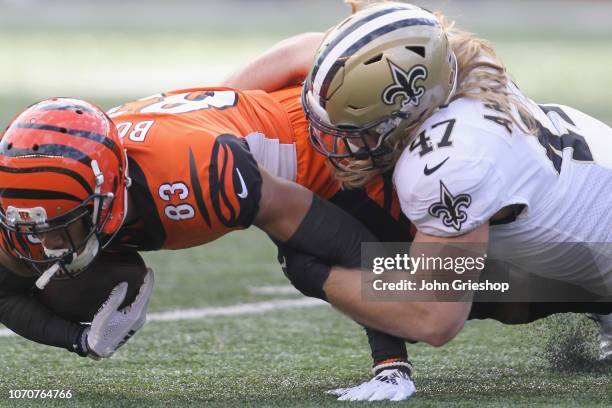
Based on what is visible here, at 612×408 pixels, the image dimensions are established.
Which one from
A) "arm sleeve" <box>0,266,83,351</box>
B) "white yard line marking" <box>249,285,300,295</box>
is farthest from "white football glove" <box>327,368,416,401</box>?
"white yard line marking" <box>249,285,300,295</box>

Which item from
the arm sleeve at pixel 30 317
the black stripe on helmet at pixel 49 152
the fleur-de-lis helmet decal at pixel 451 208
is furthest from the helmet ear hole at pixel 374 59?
the arm sleeve at pixel 30 317

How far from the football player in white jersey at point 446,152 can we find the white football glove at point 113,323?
664mm

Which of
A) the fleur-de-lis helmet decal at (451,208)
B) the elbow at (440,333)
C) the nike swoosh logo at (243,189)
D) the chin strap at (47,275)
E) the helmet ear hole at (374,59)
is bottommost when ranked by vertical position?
the elbow at (440,333)

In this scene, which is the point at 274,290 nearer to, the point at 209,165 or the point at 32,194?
the point at 209,165

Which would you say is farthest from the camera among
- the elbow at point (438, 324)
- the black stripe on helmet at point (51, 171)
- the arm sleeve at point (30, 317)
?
the arm sleeve at point (30, 317)

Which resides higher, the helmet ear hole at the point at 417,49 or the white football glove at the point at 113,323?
the helmet ear hole at the point at 417,49

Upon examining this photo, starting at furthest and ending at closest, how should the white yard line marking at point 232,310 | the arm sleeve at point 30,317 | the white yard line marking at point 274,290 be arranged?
1. the white yard line marking at point 274,290
2. the white yard line marking at point 232,310
3. the arm sleeve at point 30,317

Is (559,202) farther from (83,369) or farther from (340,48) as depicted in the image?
(83,369)

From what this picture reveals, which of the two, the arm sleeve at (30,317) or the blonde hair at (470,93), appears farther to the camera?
the arm sleeve at (30,317)

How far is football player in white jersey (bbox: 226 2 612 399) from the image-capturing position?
3.25 meters

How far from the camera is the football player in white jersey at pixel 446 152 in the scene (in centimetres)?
325

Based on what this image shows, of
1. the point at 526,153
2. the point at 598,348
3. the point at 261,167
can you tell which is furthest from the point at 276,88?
the point at 598,348

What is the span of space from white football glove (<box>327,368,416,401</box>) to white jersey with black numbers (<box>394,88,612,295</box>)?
1.73 feet

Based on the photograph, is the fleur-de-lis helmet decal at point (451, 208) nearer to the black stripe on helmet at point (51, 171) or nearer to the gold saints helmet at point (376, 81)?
the gold saints helmet at point (376, 81)
